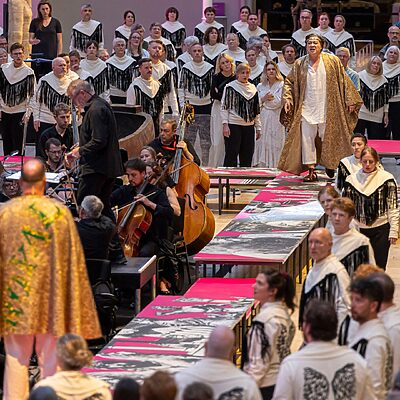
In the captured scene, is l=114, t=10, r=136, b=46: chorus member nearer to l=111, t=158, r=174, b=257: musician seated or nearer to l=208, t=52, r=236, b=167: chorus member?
l=208, t=52, r=236, b=167: chorus member

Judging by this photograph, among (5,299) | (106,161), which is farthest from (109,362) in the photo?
(106,161)

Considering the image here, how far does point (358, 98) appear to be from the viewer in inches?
547

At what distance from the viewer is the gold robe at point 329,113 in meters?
13.7

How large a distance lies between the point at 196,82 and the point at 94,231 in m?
8.18

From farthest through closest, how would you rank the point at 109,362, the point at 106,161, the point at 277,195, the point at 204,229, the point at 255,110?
the point at 255,110
the point at 277,195
the point at 204,229
the point at 106,161
the point at 109,362

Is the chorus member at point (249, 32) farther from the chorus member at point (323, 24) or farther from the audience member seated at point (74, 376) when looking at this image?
the audience member seated at point (74, 376)

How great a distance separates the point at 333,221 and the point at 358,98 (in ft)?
16.5

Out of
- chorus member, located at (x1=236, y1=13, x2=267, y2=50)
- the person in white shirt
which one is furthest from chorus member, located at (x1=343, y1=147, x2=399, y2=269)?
chorus member, located at (x1=236, y1=13, x2=267, y2=50)

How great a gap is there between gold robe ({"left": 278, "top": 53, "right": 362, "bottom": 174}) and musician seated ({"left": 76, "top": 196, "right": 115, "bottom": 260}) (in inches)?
157

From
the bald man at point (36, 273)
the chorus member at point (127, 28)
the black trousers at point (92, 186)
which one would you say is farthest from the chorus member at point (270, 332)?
the chorus member at point (127, 28)

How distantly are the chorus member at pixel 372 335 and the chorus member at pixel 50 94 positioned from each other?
9.45 m

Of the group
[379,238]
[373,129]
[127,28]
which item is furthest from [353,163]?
[127,28]

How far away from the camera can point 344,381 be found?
6730 mm

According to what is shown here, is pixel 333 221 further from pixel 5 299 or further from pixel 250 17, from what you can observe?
pixel 250 17
